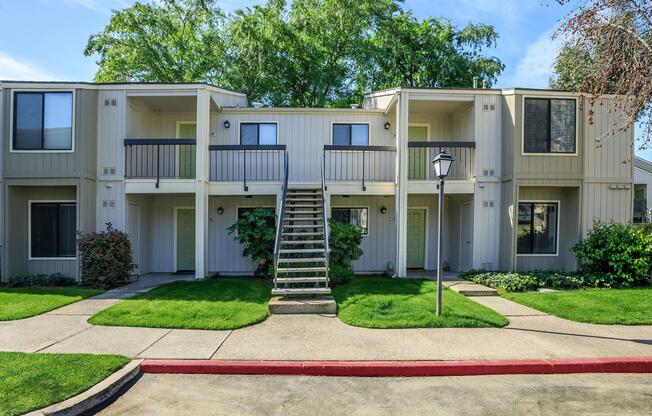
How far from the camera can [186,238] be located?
41.7ft

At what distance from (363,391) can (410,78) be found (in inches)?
863

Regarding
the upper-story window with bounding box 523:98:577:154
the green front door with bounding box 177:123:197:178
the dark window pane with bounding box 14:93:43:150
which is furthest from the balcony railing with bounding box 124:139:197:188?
the upper-story window with bounding box 523:98:577:154

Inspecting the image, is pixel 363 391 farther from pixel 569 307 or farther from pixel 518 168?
pixel 518 168

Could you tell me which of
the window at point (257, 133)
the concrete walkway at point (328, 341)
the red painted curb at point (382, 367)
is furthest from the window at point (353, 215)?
the red painted curb at point (382, 367)

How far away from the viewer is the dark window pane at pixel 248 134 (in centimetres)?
1254

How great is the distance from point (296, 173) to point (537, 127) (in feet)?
24.3

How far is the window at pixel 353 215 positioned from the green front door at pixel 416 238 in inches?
61.8

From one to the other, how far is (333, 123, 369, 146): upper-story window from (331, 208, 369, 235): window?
2.21 metres

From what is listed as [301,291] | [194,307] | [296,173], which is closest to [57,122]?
[296,173]

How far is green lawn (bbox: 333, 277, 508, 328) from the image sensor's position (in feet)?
22.2

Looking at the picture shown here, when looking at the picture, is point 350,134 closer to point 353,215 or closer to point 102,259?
point 353,215

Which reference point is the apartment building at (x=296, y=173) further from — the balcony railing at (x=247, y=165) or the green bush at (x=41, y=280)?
the green bush at (x=41, y=280)

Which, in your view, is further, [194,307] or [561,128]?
[561,128]

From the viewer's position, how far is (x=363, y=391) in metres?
4.52
